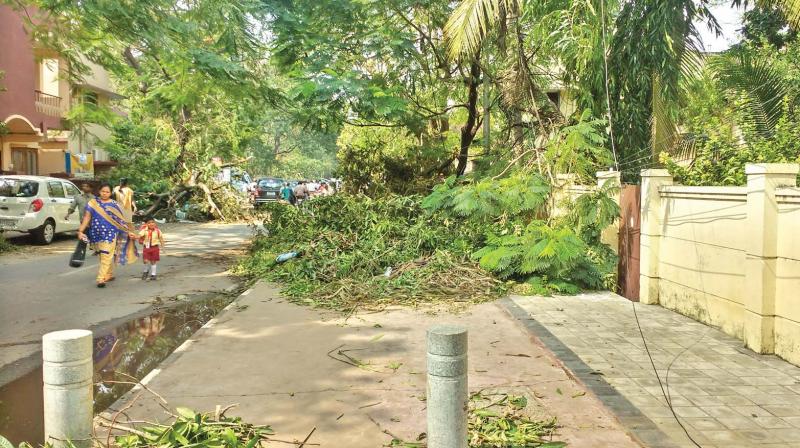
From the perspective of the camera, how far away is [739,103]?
27.5 ft

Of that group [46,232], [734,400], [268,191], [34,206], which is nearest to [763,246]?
[734,400]

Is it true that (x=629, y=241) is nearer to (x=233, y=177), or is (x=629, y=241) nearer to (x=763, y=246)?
(x=763, y=246)

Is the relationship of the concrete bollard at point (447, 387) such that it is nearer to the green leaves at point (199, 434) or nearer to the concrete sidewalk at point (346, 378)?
the concrete sidewalk at point (346, 378)

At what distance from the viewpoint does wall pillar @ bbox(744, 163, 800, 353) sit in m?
5.93

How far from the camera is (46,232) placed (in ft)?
51.7

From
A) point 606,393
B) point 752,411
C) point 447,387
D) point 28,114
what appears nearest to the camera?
point 447,387

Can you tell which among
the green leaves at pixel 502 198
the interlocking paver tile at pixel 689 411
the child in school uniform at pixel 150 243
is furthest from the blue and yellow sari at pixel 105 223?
the interlocking paver tile at pixel 689 411

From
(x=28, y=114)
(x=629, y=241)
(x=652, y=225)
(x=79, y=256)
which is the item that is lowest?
(x=79, y=256)

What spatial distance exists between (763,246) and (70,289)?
9552 millimetres

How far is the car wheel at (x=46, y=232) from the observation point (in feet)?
51.0

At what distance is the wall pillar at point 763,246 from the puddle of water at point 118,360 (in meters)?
5.71

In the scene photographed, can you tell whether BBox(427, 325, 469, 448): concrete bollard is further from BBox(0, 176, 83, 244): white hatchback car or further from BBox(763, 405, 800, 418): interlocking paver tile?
BBox(0, 176, 83, 244): white hatchback car

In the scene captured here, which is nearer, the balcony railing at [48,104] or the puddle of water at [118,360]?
the puddle of water at [118,360]

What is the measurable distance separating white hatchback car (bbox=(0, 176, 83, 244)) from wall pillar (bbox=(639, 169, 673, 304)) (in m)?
13.0
